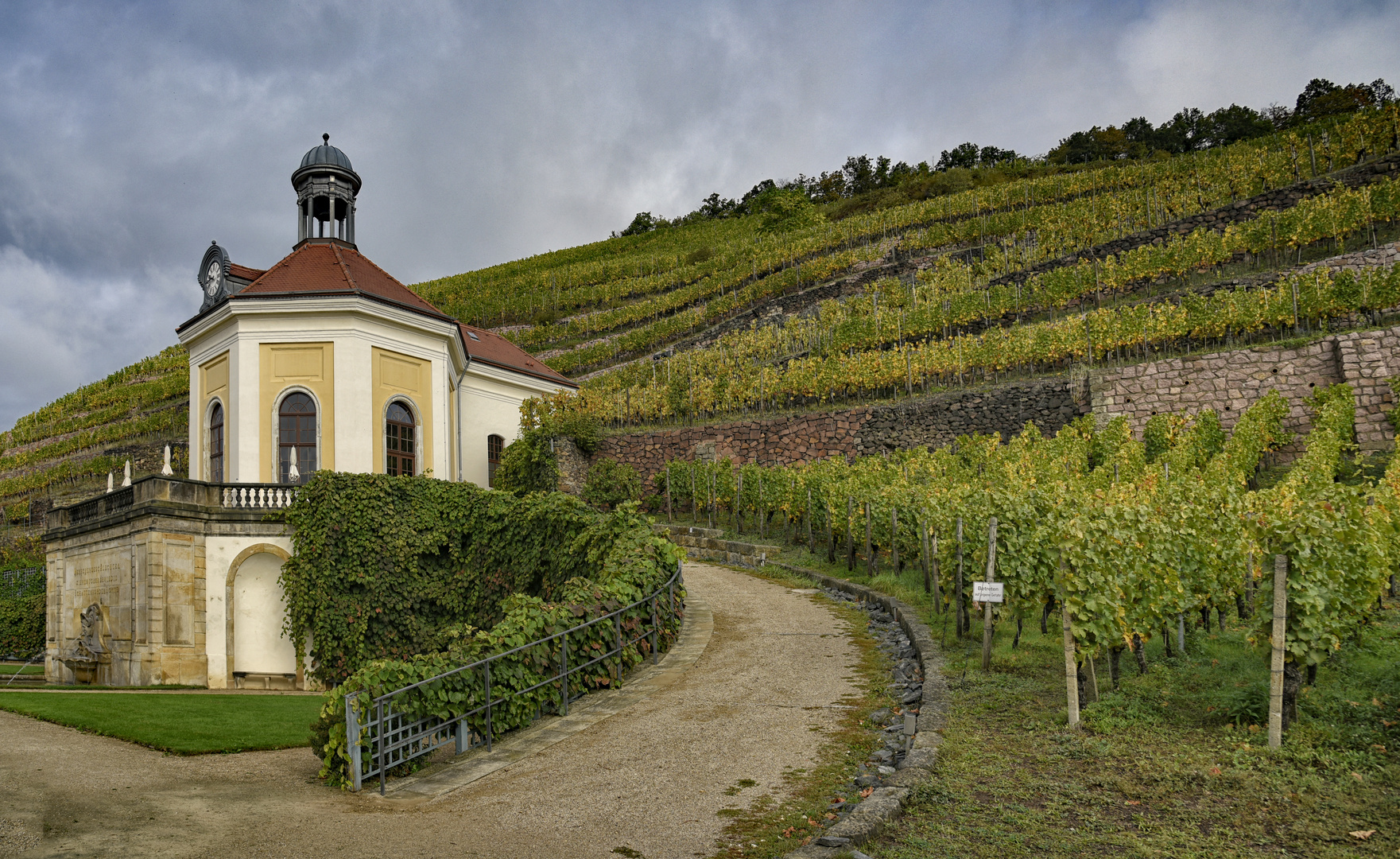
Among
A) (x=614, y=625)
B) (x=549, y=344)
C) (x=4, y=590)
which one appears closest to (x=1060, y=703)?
(x=614, y=625)

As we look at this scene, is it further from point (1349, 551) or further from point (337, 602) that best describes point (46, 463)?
point (1349, 551)

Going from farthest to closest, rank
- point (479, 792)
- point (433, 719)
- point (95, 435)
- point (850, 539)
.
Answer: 1. point (95, 435)
2. point (850, 539)
3. point (433, 719)
4. point (479, 792)

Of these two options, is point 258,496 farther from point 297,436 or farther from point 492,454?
point 492,454

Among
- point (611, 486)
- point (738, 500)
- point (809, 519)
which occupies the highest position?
point (611, 486)

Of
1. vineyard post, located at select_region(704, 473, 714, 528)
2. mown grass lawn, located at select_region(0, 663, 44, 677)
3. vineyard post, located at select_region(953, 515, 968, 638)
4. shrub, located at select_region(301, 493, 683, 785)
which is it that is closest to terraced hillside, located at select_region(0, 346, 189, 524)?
mown grass lawn, located at select_region(0, 663, 44, 677)

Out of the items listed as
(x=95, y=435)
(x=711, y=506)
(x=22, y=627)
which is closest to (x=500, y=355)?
(x=711, y=506)

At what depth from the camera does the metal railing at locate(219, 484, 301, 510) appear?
18812 millimetres

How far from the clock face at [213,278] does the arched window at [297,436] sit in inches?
167

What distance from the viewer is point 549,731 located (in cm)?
956

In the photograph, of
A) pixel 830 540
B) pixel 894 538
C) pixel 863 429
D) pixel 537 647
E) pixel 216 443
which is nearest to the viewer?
pixel 537 647

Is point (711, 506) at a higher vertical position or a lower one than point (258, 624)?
higher

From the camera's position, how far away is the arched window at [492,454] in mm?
30734

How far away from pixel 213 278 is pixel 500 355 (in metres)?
12.4

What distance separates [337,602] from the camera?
60.3 feet
